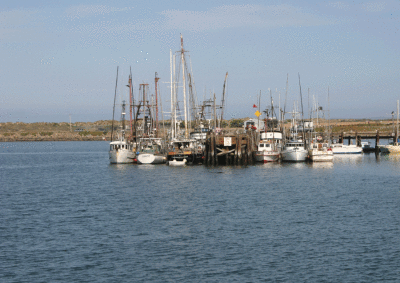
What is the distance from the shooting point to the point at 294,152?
92750 mm

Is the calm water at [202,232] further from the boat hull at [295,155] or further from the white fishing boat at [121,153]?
the white fishing boat at [121,153]

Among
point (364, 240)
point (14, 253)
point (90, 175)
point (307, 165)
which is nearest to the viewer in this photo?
point (14, 253)

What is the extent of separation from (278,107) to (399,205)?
3327 inches

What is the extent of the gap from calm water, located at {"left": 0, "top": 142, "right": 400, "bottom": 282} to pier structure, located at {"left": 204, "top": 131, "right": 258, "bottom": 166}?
80.8ft

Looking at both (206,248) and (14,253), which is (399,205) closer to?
(206,248)

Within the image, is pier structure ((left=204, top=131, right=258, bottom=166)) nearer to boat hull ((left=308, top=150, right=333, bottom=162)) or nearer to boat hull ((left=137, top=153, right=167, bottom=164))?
boat hull ((left=137, top=153, right=167, bottom=164))

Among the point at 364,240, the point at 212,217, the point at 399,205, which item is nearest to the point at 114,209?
the point at 212,217

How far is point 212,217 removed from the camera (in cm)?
4019

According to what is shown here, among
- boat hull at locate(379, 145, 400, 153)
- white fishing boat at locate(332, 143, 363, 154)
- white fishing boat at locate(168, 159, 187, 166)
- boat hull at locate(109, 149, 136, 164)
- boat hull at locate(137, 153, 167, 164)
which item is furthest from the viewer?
white fishing boat at locate(332, 143, 363, 154)

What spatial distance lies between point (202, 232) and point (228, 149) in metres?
57.5

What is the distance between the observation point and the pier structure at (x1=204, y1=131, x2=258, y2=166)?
292 ft

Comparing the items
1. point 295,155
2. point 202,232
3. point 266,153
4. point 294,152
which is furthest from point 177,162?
point 202,232

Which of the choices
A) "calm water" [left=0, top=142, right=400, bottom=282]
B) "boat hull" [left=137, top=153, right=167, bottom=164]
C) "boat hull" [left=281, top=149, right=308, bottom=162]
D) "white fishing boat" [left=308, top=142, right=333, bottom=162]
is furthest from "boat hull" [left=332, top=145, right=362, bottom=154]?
"calm water" [left=0, top=142, right=400, bottom=282]

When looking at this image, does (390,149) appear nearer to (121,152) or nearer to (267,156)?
(267,156)
